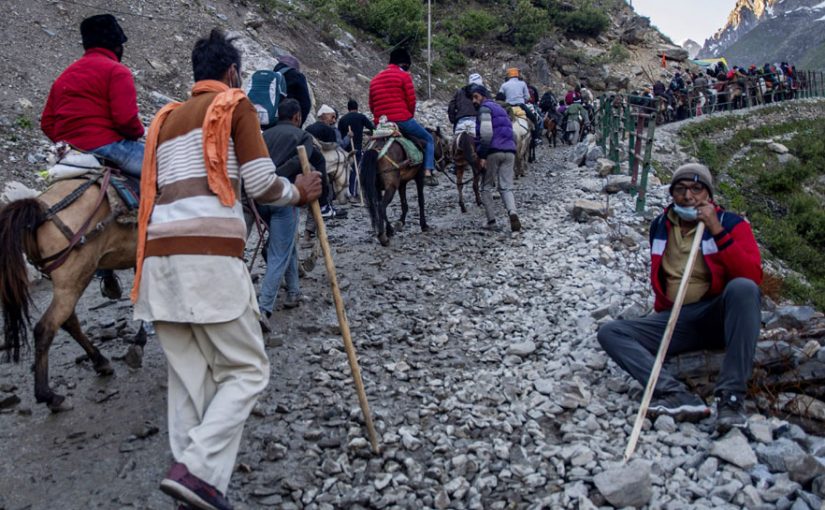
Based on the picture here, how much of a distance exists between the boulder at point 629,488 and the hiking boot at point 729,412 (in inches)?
26.6

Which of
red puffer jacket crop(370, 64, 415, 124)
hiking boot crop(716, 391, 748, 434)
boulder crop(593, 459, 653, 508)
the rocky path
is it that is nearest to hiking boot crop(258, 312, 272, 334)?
the rocky path

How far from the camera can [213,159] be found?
2.96 m

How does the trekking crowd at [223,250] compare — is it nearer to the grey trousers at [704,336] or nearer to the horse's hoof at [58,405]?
the grey trousers at [704,336]

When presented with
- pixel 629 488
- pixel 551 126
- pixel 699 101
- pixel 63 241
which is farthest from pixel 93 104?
pixel 699 101

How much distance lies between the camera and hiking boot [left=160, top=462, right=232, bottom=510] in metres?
2.69

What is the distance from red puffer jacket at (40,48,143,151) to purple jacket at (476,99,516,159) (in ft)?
15.9

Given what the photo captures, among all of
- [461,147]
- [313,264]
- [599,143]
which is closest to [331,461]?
[313,264]

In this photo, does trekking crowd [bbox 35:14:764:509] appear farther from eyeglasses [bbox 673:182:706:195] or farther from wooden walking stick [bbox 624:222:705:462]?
wooden walking stick [bbox 624:222:705:462]

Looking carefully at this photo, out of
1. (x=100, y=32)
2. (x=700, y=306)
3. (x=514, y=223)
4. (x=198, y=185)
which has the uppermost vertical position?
(x=100, y=32)

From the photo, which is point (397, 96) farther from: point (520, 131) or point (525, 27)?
point (525, 27)

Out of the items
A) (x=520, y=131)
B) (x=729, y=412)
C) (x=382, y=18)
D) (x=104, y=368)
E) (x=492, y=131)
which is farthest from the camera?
(x=382, y=18)

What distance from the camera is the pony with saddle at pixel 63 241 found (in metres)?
4.16

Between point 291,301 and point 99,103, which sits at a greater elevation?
point 99,103

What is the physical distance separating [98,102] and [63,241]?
1034 mm
